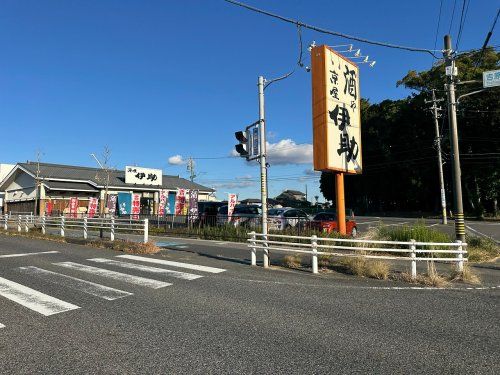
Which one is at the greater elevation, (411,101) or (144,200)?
(411,101)

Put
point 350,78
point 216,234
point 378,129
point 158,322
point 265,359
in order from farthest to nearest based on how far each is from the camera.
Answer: point 378,129 < point 216,234 < point 350,78 < point 158,322 < point 265,359

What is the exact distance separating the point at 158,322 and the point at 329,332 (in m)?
2.33

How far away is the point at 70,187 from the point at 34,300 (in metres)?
37.8

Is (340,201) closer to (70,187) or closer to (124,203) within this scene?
(124,203)

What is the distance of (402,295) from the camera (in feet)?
24.7

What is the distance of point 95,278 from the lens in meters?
9.10

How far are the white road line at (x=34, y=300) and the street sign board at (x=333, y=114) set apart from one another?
9.92 m

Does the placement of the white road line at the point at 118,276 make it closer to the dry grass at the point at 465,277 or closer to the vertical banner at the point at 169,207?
the dry grass at the point at 465,277

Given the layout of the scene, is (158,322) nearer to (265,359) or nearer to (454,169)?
(265,359)

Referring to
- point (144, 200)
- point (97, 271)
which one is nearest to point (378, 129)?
point (144, 200)

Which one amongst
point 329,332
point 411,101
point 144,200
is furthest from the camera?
point 411,101

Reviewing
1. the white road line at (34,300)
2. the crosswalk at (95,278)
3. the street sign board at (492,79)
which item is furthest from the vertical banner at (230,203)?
the white road line at (34,300)

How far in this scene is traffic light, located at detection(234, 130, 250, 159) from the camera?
12.2 m

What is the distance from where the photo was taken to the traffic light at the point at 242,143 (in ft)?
40.0
